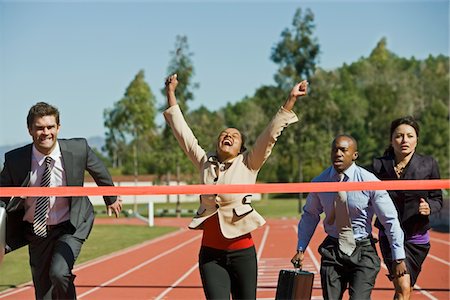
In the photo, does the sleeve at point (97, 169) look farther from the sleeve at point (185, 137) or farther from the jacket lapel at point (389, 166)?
the jacket lapel at point (389, 166)

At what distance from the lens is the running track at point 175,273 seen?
11.2m

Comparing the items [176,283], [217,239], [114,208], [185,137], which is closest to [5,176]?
[114,208]

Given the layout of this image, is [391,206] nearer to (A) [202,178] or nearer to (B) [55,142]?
(A) [202,178]

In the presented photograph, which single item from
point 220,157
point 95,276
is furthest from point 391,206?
point 95,276

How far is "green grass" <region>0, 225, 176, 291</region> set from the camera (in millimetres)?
13453

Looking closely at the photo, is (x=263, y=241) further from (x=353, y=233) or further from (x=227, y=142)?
(x=227, y=142)

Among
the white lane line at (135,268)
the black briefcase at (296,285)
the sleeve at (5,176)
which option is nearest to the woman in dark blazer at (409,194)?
the black briefcase at (296,285)

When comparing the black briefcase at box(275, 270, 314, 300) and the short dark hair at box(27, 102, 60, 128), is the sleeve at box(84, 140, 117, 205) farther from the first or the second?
the black briefcase at box(275, 270, 314, 300)

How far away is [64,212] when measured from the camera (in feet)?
20.0

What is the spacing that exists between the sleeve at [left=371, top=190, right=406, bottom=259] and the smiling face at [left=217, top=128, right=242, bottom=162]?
3.45ft

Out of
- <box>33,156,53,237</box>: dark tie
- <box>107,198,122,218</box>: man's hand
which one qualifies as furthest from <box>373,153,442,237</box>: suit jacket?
<box>33,156,53,237</box>: dark tie

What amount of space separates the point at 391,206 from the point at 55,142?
8.42 ft

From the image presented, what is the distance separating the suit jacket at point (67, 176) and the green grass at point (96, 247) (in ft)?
16.2

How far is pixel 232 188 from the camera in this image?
5508 mm
